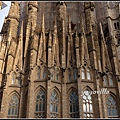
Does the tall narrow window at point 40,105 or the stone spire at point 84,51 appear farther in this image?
the stone spire at point 84,51

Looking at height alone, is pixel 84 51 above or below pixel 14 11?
below

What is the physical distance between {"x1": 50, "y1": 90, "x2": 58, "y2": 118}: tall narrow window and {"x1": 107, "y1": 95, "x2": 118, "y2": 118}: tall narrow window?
4.96 m

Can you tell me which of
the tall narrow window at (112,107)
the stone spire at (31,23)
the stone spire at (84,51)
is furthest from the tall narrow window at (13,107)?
the tall narrow window at (112,107)

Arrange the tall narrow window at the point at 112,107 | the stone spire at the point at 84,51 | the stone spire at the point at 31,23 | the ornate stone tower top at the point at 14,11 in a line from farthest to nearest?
the ornate stone tower top at the point at 14,11, the stone spire at the point at 31,23, the stone spire at the point at 84,51, the tall narrow window at the point at 112,107

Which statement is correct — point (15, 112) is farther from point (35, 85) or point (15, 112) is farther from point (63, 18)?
point (63, 18)

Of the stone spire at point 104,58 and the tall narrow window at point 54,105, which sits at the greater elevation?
the stone spire at point 104,58

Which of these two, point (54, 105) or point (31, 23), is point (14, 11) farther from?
point (54, 105)

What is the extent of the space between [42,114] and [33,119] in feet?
3.55

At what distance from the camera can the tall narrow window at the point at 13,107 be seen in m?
18.6

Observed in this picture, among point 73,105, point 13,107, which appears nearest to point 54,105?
point 73,105

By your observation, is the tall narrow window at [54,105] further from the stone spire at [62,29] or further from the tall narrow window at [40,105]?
the stone spire at [62,29]

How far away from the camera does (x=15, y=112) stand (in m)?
18.8

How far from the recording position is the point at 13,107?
18.9 m

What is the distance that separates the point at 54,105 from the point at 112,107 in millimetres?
5544
